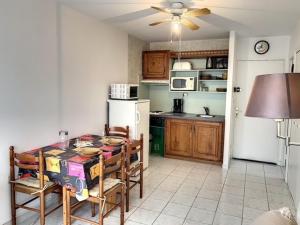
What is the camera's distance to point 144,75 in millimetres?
5344

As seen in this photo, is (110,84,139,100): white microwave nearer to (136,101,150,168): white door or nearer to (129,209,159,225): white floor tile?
(136,101,150,168): white door

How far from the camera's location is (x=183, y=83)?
16.5ft

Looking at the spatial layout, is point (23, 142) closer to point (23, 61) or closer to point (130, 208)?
point (23, 61)

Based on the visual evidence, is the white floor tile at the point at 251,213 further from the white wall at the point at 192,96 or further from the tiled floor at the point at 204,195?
the white wall at the point at 192,96

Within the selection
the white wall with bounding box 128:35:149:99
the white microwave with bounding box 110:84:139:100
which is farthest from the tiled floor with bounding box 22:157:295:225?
the white wall with bounding box 128:35:149:99

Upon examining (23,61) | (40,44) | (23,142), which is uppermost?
(40,44)

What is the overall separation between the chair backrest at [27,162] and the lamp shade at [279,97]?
1.92 meters

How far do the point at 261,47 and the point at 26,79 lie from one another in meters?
4.13

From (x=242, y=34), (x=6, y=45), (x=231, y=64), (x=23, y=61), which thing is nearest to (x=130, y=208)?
(x=23, y=61)

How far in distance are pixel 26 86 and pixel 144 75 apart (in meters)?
3.00

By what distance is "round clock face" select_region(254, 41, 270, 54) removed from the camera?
4.65 meters

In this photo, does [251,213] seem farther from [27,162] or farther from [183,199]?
[27,162]

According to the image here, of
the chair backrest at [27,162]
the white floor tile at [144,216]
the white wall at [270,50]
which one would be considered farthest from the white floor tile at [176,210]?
the white wall at [270,50]

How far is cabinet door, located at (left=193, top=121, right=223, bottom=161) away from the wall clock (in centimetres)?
163
